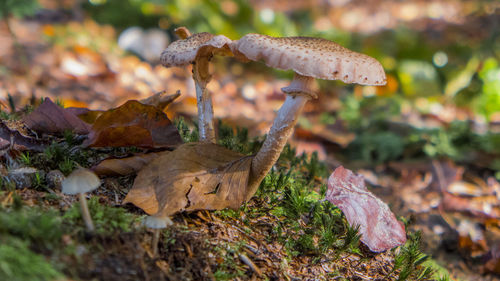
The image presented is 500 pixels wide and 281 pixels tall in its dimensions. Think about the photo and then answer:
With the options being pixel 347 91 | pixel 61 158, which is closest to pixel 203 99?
pixel 61 158

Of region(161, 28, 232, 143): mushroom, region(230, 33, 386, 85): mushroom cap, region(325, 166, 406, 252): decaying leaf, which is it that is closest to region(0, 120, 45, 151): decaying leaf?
region(161, 28, 232, 143): mushroom

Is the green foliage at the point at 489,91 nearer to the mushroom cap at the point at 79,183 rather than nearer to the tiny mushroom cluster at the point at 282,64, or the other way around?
the tiny mushroom cluster at the point at 282,64

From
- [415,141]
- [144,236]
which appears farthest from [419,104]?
[144,236]

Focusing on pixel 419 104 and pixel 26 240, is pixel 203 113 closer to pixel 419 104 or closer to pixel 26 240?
pixel 26 240

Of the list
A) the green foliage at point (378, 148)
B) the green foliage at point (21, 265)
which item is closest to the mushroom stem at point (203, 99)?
the green foliage at point (21, 265)

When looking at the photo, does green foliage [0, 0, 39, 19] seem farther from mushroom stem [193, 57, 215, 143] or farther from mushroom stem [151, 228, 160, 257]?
mushroom stem [151, 228, 160, 257]

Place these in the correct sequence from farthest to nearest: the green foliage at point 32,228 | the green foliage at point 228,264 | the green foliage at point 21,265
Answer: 1. the green foliage at point 228,264
2. the green foliage at point 32,228
3. the green foliage at point 21,265
